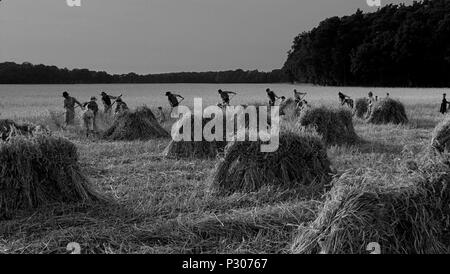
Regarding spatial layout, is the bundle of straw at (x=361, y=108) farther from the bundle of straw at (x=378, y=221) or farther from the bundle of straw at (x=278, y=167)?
the bundle of straw at (x=378, y=221)

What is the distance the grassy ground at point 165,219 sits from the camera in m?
5.96

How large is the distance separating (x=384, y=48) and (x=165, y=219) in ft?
224

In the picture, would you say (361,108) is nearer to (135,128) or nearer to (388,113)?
(388,113)

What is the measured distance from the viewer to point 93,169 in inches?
419

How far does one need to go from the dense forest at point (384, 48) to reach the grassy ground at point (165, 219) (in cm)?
6340

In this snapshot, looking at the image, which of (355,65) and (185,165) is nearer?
(185,165)

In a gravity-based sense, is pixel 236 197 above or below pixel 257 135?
below

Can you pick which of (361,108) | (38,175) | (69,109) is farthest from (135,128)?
(361,108)

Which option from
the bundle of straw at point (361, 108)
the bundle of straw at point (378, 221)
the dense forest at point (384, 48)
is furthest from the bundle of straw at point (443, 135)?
the dense forest at point (384, 48)

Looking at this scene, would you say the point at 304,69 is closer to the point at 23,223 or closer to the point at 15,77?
the point at 15,77

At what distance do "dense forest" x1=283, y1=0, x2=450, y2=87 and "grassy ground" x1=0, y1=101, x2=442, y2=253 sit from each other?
208 ft

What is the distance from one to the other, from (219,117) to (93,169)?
13.2ft

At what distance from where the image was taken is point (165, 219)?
687 centimetres
